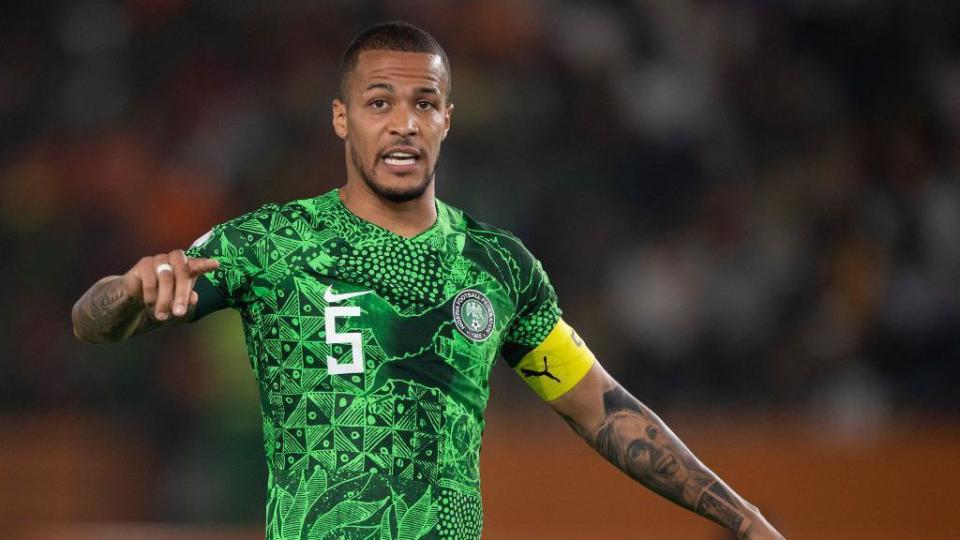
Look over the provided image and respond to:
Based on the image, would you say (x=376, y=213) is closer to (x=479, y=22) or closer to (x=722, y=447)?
(x=722, y=447)

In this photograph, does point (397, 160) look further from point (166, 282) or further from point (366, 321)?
point (166, 282)

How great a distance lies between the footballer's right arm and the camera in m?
2.78

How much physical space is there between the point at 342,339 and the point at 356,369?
8 centimetres

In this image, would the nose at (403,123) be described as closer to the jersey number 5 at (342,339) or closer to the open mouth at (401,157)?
the open mouth at (401,157)

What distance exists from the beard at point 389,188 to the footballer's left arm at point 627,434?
1.81 ft

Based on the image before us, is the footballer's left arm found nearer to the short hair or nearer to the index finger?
the short hair

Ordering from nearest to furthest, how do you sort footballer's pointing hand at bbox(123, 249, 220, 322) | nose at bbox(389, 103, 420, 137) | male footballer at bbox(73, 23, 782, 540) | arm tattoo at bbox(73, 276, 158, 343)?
footballer's pointing hand at bbox(123, 249, 220, 322), arm tattoo at bbox(73, 276, 158, 343), male footballer at bbox(73, 23, 782, 540), nose at bbox(389, 103, 420, 137)

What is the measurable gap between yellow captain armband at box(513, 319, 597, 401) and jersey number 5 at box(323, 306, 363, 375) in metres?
0.61

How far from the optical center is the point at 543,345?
3.72 metres

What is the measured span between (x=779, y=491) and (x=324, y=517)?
14.5 feet

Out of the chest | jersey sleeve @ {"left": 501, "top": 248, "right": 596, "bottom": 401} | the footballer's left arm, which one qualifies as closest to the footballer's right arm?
the chest

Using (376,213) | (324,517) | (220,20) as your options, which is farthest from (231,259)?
(220,20)

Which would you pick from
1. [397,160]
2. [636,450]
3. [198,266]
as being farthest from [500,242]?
[198,266]

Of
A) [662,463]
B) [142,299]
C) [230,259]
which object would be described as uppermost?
[230,259]
